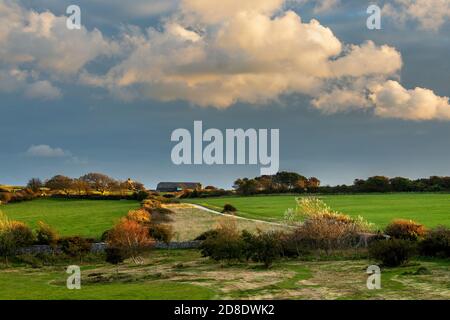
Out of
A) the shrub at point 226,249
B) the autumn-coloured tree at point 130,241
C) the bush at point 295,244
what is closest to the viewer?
the shrub at point 226,249

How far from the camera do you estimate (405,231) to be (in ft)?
153

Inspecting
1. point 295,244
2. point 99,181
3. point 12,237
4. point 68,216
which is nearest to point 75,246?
point 12,237

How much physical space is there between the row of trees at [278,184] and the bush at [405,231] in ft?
309

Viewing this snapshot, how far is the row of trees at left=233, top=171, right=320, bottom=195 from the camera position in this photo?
146375 mm

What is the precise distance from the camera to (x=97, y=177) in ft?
519

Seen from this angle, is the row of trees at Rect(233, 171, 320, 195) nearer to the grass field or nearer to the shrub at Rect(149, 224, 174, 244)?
the shrub at Rect(149, 224, 174, 244)

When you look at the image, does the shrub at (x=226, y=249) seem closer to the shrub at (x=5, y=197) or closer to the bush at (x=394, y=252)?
the bush at (x=394, y=252)

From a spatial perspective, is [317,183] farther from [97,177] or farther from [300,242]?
[300,242]

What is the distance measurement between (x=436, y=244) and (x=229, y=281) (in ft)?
59.3

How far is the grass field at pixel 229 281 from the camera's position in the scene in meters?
24.4

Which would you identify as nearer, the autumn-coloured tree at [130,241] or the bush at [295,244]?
the bush at [295,244]

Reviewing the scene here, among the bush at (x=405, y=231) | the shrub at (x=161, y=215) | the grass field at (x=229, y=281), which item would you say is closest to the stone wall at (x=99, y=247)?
the grass field at (x=229, y=281)

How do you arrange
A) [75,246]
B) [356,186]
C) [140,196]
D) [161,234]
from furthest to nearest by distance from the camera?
[356,186] < [140,196] < [161,234] < [75,246]

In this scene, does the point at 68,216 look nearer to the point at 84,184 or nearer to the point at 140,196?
the point at 140,196
